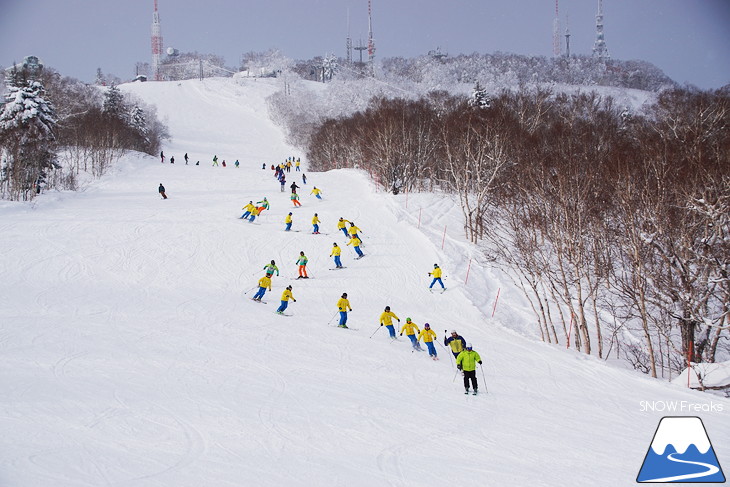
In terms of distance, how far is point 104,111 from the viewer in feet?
178

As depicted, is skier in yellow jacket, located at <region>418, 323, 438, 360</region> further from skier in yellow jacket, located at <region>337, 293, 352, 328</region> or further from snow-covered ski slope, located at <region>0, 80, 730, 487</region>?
skier in yellow jacket, located at <region>337, 293, 352, 328</region>

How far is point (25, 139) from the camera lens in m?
29.9

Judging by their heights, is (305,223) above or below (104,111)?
below

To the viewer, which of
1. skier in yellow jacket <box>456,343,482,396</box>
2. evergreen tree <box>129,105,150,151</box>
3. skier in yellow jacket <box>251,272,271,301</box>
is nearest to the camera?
skier in yellow jacket <box>456,343,482,396</box>

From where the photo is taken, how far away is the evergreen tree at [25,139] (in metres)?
28.5

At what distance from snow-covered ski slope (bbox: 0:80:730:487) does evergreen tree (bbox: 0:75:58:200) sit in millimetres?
4110

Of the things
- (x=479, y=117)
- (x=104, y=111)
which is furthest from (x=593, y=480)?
(x=104, y=111)

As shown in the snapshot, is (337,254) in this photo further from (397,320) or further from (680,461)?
(680,461)

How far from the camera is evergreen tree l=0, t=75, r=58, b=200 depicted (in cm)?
2848

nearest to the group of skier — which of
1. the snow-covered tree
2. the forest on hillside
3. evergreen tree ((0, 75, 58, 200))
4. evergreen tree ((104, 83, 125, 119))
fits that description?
the forest on hillside

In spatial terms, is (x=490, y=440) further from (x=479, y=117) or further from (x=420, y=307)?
(x=479, y=117)

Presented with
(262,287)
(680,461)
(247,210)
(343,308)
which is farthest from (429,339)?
(247,210)

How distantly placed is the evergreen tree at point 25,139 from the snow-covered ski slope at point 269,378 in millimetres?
4110

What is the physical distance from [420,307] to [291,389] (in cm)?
969
